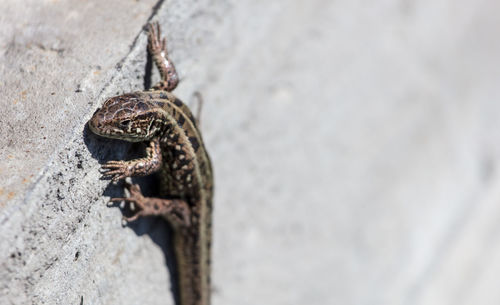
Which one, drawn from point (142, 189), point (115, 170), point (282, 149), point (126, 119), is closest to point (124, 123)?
point (126, 119)

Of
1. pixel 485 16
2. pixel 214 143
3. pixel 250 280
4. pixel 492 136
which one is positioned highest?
pixel 485 16

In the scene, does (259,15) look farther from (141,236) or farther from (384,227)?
(384,227)

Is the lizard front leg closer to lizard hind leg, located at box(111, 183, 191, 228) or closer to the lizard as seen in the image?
the lizard

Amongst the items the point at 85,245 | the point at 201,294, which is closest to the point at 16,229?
the point at 85,245

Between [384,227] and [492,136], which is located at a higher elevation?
[492,136]

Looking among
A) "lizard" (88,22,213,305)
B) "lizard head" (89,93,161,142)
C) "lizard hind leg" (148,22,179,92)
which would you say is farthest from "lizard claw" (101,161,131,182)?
"lizard hind leg" (148,22,179,92)

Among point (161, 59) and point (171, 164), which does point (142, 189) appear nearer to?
point (171, 164)
